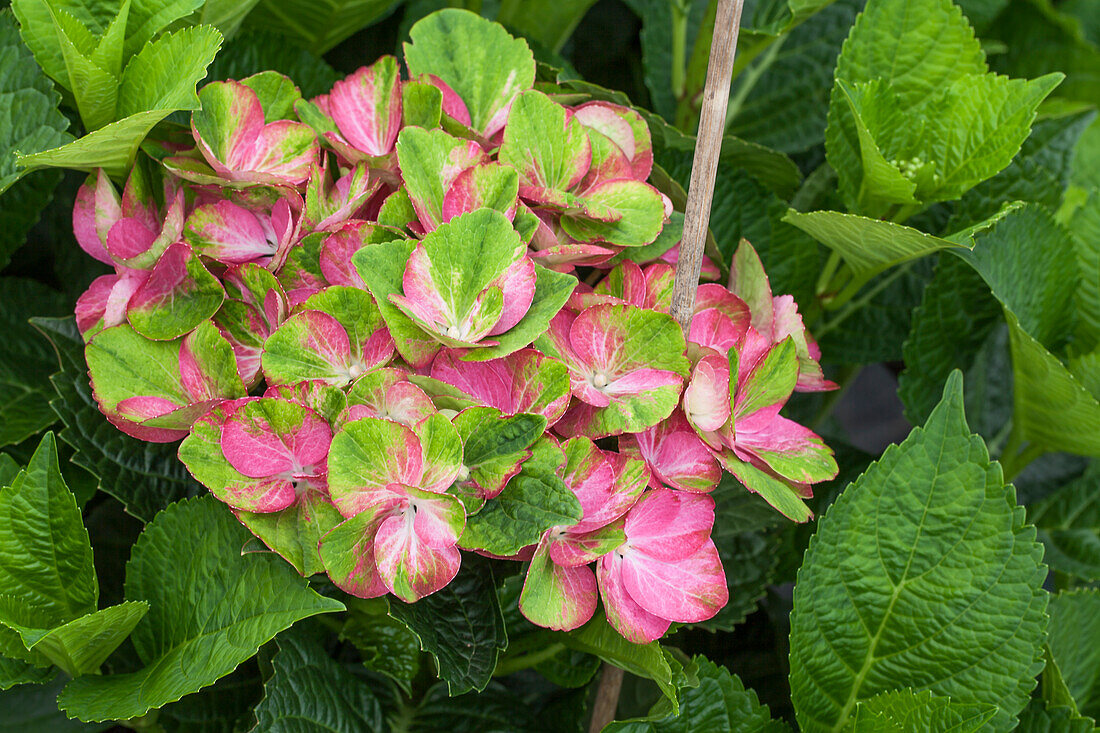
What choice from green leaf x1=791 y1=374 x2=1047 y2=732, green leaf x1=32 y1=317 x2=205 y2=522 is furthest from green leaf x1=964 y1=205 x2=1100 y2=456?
green leaf x1=32 y1=317 x2=205 y2=522

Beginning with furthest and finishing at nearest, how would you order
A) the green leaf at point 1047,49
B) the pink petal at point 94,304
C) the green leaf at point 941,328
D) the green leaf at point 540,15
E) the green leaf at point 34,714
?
the green leaf at point 1047,49 < the green leaf at point 540,15 < the green leaf at point 941,328 < the green leaf at point 34,714 < the pink petal at point 94,304

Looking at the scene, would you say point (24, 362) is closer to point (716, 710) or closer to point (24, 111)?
point (24, 111)

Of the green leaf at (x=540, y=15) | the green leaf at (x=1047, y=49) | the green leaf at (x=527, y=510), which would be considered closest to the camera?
the green leaf at (x=527, y=510)

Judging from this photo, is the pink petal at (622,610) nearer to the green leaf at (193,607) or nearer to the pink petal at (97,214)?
the green leaf at (193,607)

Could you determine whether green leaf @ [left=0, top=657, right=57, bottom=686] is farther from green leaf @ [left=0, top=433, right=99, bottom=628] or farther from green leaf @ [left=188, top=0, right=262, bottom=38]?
green leaf @ [left=188, top=0, right=262, bottom=38]

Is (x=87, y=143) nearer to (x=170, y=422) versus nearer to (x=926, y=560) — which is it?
(x=170, y=422)

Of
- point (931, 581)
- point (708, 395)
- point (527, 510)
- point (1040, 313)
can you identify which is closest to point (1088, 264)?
point (1040, 313)

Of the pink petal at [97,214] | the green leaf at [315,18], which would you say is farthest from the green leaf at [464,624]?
the green leaf at [315,18]
